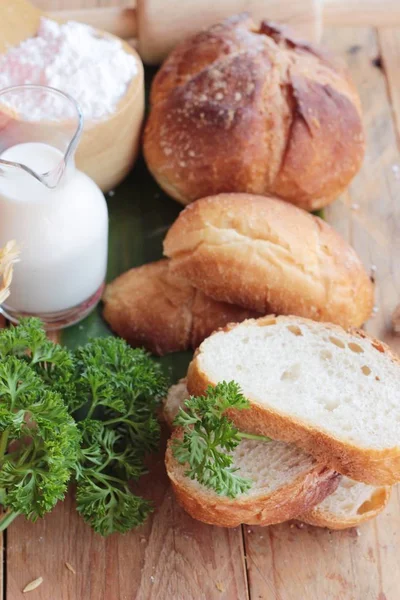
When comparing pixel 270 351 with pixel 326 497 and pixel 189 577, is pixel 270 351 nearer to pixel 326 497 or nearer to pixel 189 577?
pixel 326 497

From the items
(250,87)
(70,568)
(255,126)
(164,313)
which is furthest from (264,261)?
(70,568)

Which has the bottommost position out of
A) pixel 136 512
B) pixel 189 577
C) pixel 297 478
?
pixel 189 577

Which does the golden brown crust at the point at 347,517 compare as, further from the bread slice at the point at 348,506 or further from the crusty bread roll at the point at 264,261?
the crusty bread roll at the point at 264,261

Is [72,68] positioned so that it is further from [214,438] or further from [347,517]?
[347,517]

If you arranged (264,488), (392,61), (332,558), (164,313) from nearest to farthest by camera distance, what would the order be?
(264,488), (332,558), (164,313), (392,61)

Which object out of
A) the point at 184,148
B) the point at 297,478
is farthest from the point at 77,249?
the point at 297,478

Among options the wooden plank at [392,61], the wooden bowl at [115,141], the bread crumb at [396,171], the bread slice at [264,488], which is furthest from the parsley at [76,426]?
the wooden plank at [392,61]
